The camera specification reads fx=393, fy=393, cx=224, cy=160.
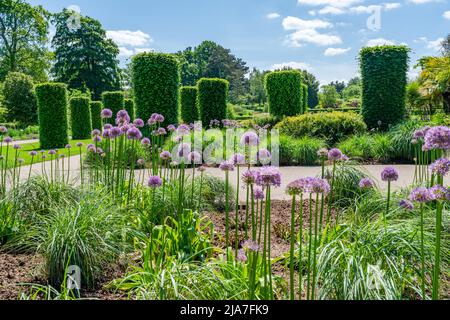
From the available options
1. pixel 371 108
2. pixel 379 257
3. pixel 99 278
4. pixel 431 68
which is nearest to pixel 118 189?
pixel 99 278

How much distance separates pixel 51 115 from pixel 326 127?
33.7 ft

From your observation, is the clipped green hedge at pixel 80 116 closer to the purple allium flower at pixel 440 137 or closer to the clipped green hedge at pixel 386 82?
the clipped green hedge at pixel 386 82

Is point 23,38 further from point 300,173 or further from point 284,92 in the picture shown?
point 300,173

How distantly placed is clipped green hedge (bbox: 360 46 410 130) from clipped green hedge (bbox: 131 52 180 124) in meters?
6.77

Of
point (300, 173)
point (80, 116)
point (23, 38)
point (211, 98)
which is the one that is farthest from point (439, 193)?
point (23, 38)

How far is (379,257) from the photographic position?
242 cm

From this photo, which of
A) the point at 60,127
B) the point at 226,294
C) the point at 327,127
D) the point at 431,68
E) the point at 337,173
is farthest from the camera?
the point at 431,68

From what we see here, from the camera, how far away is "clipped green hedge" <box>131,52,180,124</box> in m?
11.9

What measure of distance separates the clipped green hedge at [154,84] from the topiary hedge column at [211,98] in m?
2.50

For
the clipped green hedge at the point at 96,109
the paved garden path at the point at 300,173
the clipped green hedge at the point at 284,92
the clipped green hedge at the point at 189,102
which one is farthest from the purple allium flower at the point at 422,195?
the clipped green hedge at the point at 96,109

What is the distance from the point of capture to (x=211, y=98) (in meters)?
14.5
